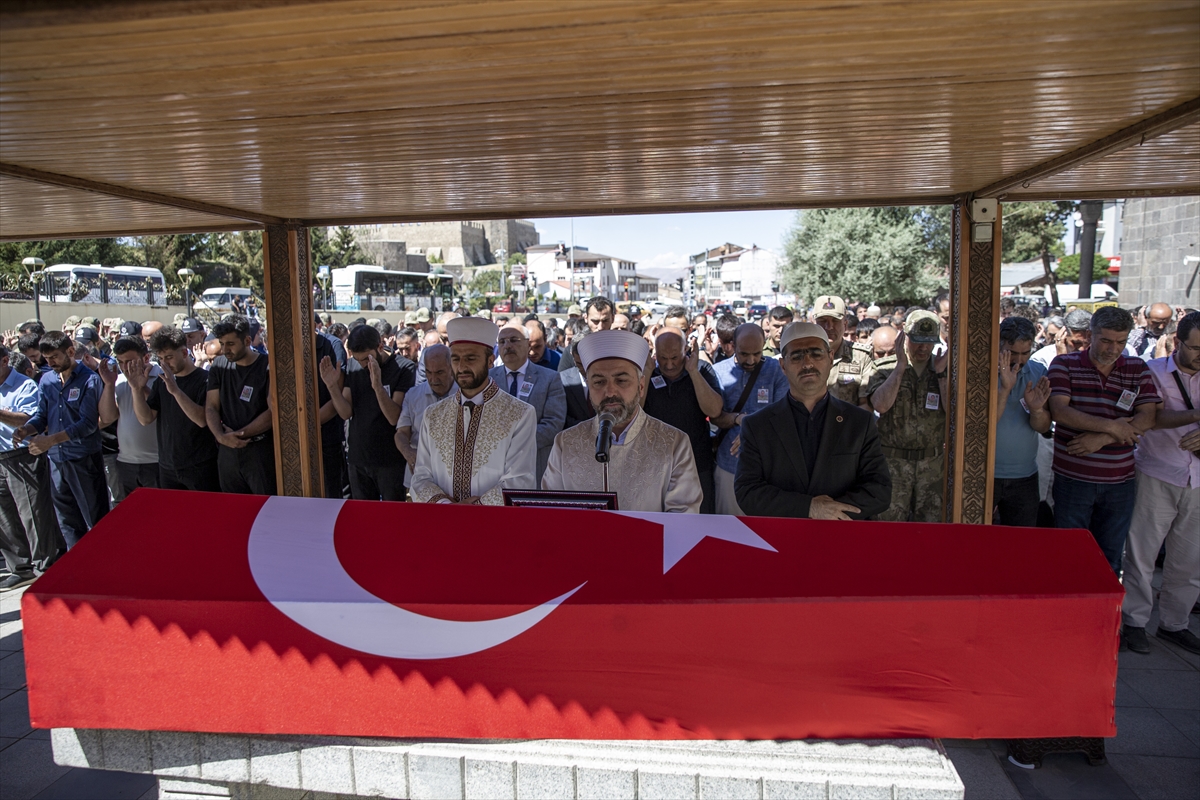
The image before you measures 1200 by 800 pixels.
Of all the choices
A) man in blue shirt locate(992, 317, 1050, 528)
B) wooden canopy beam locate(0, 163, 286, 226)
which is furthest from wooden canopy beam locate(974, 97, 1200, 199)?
wooden canopy beam locate(0, 163, 286, 226)

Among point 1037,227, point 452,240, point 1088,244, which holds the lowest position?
point 1088,244

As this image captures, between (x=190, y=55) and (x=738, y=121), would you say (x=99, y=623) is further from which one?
(x=738, y=121)

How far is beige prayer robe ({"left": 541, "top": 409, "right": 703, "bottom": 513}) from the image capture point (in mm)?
3131

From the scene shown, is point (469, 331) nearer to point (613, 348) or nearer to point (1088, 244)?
point (613, 348)

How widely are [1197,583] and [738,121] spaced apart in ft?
13.0

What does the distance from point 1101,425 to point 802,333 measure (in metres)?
2.19

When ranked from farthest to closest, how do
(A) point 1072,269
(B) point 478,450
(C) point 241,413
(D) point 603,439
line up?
(A) point 1072,269 < (C) point 241,413 < (B) point 478,450 < (D) point 603,439

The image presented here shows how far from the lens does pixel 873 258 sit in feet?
115

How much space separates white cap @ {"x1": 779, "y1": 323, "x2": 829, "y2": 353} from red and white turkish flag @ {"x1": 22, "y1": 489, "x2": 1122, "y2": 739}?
1162 mm

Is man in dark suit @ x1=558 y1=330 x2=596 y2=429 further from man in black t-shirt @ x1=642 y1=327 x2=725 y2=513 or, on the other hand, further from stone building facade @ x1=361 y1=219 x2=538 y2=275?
stone building facade @ x1=361 y1=219 x2=538 y2=275

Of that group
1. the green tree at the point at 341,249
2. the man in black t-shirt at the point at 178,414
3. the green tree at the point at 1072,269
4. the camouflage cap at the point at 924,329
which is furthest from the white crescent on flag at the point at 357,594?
the green tree at the point at 1072,269

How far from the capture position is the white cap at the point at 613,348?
10.6ft

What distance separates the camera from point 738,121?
115 inches

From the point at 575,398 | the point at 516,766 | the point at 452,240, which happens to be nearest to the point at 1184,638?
the point at 575,398
